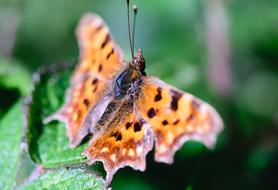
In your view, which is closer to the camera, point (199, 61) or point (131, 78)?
point (131, 78)

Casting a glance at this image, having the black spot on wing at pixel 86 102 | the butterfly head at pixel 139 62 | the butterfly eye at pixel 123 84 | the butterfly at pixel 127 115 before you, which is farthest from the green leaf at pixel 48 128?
the butterfly head at pixel 139 62

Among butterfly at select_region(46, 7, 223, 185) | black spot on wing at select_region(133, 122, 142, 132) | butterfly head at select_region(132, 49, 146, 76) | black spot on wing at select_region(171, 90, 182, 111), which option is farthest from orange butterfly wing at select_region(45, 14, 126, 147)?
black spot on wing at select_region(171, 90, 182, 111)

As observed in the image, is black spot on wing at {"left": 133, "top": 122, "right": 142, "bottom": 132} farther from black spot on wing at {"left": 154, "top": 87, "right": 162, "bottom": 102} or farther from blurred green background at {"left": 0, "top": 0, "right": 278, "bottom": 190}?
blurred green background at {"left": 0, "top": 0, "right": 278, "bottom": 190}

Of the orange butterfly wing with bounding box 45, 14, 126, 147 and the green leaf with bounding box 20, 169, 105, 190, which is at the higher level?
the orange butterfly wing with bounding box 45, 14, 126, 147

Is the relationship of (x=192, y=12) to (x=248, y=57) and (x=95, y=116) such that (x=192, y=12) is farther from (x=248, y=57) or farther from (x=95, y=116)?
(x=95, y=116)

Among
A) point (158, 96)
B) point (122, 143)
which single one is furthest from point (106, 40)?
point (122, 143)

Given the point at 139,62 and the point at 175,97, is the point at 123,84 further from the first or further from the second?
the point at 175,97
